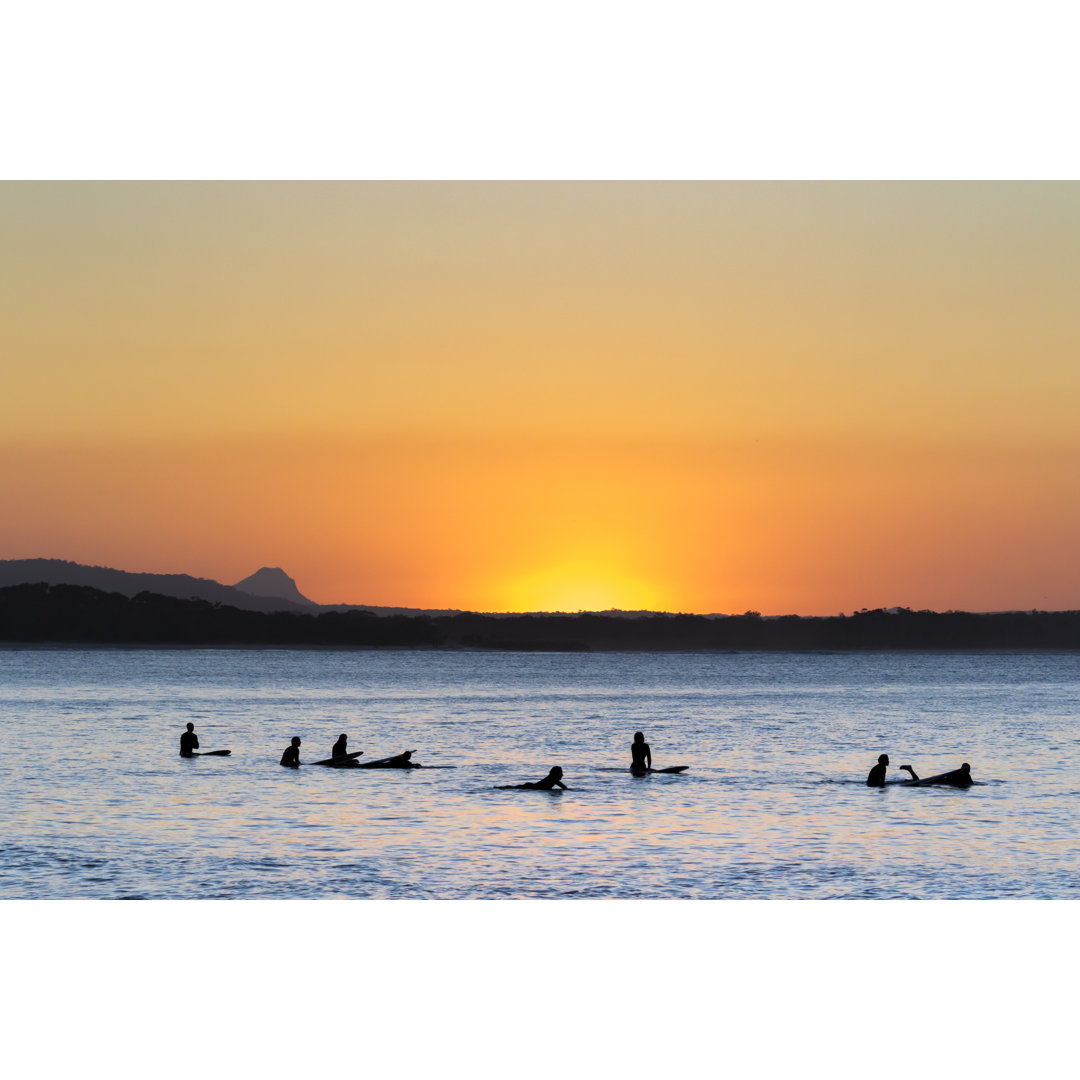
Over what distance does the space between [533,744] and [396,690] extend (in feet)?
210

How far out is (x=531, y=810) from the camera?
35969mm

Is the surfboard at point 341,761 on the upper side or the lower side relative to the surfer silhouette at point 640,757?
lower

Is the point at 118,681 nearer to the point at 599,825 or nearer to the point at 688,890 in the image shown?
the point at 599,825

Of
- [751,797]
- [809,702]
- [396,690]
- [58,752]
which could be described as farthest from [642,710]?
[751,797]

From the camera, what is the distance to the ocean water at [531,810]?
25891 millimetres

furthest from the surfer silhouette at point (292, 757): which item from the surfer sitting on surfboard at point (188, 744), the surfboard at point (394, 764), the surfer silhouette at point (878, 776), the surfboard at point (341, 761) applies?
the surfer silhouette at point (878, 776)

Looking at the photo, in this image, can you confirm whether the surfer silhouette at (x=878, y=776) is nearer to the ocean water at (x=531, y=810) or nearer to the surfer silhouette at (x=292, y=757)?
the ocean water at (x=531, y=810)

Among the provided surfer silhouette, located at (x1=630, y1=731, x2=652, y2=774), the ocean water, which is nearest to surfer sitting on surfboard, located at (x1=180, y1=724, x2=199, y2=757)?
the ocean water

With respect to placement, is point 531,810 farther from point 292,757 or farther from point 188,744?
point 188,744

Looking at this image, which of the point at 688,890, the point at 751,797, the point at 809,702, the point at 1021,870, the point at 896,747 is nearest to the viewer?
the point at 688,890

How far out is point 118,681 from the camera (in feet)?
433

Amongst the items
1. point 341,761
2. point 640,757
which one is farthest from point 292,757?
point 640,757

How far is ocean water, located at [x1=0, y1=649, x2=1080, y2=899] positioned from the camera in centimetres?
2589

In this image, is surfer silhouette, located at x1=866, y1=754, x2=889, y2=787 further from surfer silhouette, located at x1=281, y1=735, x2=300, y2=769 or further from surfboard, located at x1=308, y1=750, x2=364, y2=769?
surfer silhouette, located at x1=281, y1=735, x2=300, y2=769
